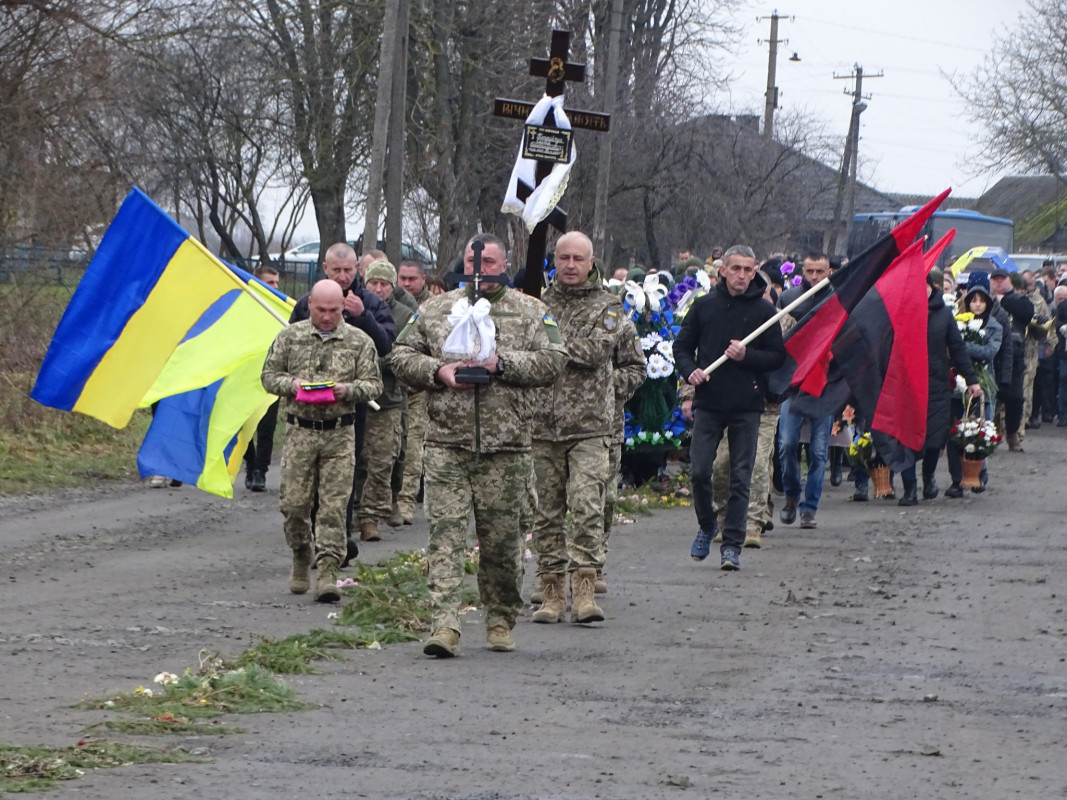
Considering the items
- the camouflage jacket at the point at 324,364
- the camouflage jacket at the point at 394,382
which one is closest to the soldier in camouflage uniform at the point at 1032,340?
the camouflage jacket at the point at 394,382

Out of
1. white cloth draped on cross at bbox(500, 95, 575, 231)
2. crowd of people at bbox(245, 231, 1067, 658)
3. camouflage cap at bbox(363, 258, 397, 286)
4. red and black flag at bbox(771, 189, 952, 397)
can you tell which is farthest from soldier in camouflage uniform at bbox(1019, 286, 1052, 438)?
white cloth draped on cross at bbox(500, 95, 575, 231)

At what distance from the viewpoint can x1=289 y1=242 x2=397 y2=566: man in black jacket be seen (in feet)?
37.4

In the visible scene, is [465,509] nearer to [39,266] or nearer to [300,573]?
[300,573]

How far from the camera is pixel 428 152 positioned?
34844mm

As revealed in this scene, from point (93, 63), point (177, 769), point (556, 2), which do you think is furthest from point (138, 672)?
point (556, 2)

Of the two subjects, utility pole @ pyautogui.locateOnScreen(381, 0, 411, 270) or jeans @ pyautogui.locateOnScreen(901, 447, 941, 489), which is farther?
utility pole @ pyautogui.locateOnScreen(381, 0, 411, 270)

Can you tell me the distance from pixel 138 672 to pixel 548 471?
271cm

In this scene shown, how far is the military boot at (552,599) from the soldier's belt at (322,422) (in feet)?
5.08

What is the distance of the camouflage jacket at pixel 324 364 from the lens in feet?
34.1

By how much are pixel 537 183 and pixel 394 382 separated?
3.47 meters

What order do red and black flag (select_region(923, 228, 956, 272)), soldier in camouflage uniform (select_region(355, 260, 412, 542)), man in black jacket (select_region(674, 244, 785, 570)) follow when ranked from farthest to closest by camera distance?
red and black flag (select_region(923, 228, 956, 272)) → soldier in camouflage uniform (select_region(355, 260, 412, 542)) → man in black jacket (select_region(674, 244, 785, 570))

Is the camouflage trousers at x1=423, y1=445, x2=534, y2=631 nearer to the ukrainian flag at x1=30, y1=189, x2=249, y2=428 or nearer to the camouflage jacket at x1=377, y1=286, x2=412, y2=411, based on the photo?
the camouflage jacket at x1=377, y1=286, x2=412, y2=411

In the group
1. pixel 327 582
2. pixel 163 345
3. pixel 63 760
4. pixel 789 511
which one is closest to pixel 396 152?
pixel 789 511

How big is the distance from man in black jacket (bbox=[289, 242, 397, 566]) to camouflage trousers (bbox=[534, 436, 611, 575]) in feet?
5.87
